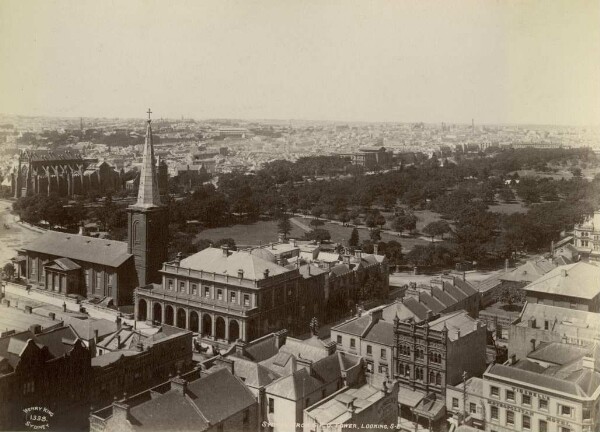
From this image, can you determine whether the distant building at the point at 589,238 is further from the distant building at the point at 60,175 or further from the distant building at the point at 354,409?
the distant building at the point at 60,175

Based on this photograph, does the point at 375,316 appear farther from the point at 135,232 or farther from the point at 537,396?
the point at 135,232

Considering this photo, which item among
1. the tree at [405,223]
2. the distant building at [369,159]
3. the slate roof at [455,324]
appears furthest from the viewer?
the distant building at [369,159]

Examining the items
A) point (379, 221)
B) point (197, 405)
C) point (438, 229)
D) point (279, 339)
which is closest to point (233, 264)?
point (279, 339)

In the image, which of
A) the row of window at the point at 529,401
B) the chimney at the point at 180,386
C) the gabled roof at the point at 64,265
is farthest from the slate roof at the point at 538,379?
the gabled roof at the point at 64,265

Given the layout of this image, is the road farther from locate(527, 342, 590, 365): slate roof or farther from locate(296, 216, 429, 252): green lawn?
locate(527, 342, 590, 365): slate roof

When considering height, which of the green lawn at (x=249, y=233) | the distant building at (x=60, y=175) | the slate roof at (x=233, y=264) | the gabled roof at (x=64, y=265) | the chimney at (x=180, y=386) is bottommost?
the green lawn at (x=249, y=233)

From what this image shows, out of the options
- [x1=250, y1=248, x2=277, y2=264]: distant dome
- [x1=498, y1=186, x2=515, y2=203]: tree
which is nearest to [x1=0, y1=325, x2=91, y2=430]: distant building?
[x1=250, y1=248, x2=277, y2=264]: distant dome

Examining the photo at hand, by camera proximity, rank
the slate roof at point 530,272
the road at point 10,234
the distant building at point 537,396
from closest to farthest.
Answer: the distant building at point 537,396, the slate roof at point 530,272, the road at point 10,234
